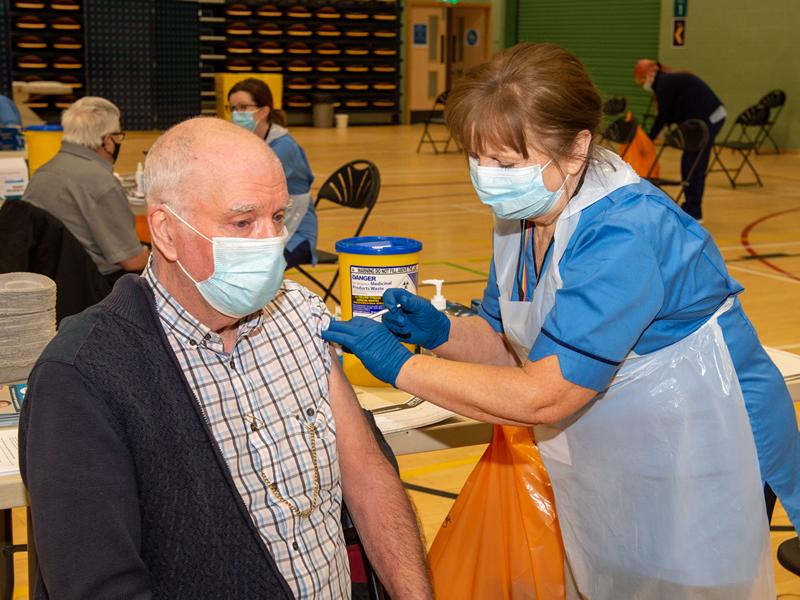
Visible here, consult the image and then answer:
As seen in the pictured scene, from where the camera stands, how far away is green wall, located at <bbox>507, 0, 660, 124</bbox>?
50.4 feet

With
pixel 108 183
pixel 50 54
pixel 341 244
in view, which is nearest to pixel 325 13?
pixel 50 54

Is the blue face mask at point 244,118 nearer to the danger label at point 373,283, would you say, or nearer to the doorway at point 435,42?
the danger label at point 373,283

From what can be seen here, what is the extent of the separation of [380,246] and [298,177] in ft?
10.6

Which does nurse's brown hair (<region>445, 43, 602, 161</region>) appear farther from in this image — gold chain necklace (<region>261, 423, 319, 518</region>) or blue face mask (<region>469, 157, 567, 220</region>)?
gold chain necklace (<region>261, 423, 319, 518</region>)

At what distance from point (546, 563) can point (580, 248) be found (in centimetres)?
69

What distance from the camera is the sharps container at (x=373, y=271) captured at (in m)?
2.09

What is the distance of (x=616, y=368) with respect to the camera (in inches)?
64.5

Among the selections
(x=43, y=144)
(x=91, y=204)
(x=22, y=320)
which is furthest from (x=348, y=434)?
(x=43, y=144)

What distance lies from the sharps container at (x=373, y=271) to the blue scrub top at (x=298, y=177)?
2.97 meters

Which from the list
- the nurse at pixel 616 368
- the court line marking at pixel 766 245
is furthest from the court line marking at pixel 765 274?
the nurse at pixel 616 368

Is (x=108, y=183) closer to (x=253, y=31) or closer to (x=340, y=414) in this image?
(x=340, y=414)

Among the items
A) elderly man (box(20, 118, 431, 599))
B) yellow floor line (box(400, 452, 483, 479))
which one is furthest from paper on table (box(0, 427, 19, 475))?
yellow floor line (box(400, 452, 483, 479))

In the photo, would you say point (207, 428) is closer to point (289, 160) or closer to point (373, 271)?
point (373, 271)

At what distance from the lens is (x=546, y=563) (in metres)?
1.98
